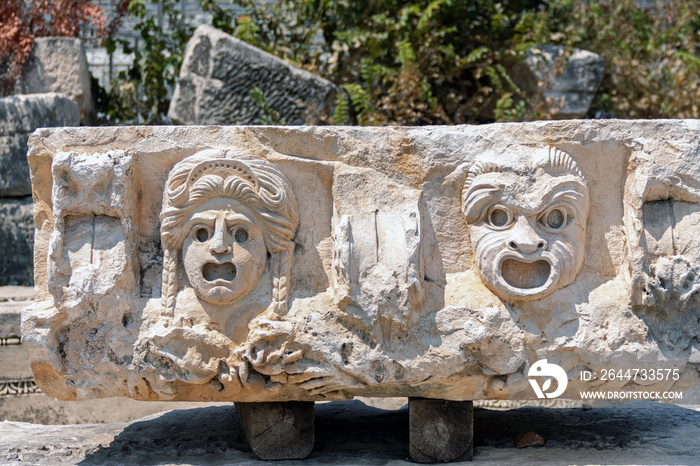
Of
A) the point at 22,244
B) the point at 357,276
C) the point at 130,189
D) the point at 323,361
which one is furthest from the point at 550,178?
the point at 22,244

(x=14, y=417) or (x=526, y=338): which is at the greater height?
(x=526, y=338)

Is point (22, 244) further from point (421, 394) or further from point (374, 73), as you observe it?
point (421, 394)

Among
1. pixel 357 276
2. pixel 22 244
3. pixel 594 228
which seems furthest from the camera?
pixel 22 244

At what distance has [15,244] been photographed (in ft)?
17.8

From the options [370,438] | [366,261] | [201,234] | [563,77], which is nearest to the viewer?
[366,261]

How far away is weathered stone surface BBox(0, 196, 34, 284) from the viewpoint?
543 cm

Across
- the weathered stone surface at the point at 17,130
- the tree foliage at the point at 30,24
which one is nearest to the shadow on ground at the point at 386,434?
the weathered stone surface at the point at 17,130

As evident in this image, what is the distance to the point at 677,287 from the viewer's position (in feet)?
9.79

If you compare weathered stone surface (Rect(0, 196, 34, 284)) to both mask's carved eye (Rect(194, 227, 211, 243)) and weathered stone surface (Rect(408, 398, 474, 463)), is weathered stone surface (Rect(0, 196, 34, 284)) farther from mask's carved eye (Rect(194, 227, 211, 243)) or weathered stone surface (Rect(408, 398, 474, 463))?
weathered stone surface (Rect(408, 398, 474, 463))

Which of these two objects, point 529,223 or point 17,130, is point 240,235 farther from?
point 17,130

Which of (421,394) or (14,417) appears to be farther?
(14,417)

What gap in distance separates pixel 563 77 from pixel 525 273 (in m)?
3.87

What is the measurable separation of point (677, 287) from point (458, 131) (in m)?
1.03

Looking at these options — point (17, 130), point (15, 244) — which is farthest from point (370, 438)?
point (17, 130)
